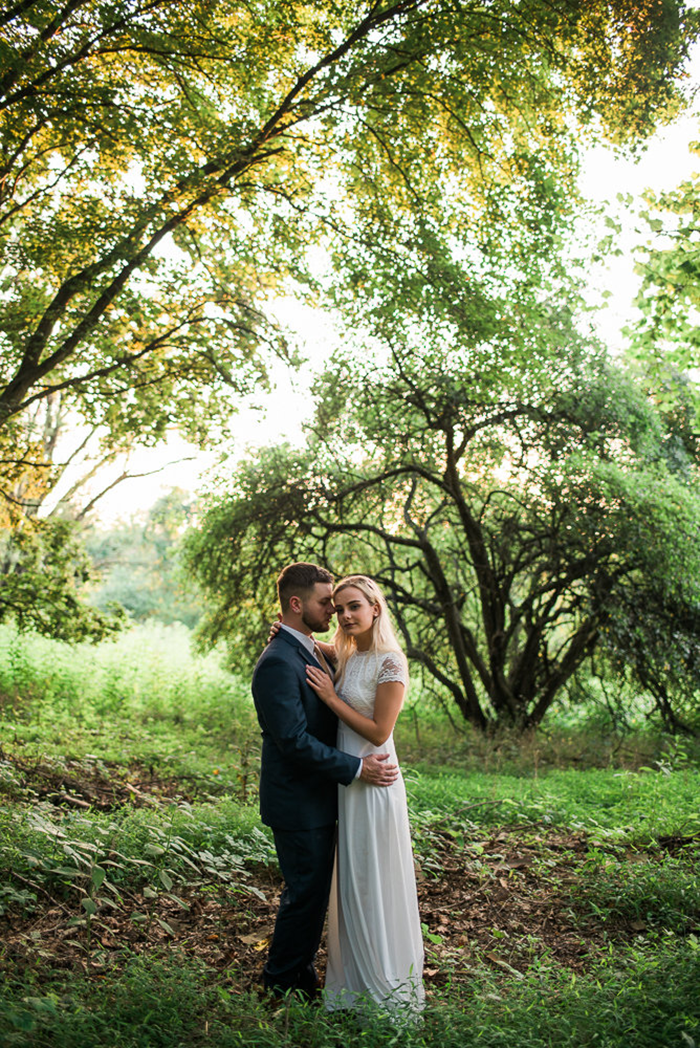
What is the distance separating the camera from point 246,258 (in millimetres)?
10000

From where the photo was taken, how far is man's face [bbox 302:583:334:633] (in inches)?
160

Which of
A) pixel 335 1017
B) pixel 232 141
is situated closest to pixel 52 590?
pixel 232 141

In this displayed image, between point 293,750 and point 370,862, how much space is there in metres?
0.67

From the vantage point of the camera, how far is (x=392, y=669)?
13.1ft

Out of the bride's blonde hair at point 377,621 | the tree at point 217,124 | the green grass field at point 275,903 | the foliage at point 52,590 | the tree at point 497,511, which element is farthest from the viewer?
the tree at point 497,511

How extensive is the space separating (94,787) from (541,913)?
421 cm

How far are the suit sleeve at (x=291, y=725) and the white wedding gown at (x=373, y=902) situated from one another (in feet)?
0.65

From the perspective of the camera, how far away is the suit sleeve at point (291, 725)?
3727mm

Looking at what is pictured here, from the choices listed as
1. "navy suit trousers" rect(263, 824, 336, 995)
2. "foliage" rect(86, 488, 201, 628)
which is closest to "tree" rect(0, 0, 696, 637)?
"navy suit trousers" rect(263, 824, 336, 995)

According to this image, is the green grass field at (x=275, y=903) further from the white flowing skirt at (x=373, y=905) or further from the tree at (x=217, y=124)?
the tree at (x=217, y=124)

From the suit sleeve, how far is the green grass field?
102 centimetres

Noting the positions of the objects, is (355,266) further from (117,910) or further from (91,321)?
(117,910)

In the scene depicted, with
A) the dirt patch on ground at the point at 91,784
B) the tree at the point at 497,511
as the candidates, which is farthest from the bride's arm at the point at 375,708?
the tree at the point at 497,511

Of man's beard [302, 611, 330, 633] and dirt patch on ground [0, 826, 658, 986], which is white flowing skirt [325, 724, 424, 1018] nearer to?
dirt patch on ground [0, 826, 658, 986]
